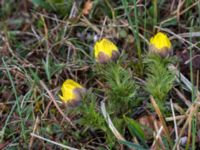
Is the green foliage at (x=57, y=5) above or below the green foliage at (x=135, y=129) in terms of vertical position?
above

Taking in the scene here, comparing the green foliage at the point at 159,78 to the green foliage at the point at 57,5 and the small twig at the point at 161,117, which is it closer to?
the small twig at the point at 161,117

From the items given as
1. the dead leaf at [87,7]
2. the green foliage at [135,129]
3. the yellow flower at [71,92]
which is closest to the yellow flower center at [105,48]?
the yellow flower at [71,92]

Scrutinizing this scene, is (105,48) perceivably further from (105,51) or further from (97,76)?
(97,76)

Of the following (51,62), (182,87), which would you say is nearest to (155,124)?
(182,87)

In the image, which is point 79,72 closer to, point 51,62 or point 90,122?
point 51,62

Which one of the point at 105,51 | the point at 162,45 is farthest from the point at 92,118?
the point at 162,45

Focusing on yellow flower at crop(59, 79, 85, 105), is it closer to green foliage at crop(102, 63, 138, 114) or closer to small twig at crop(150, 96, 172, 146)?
green foliage at crop(102, 63, 138, 114)

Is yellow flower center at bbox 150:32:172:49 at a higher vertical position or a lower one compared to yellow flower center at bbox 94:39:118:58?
higher

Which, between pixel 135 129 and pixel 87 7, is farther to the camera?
pixel 87 7

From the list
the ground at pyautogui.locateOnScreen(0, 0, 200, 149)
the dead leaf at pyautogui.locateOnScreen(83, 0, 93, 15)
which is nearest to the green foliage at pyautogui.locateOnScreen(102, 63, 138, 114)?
the ground at pyautogui.locateOnScreen(0, 0, 200, 149)
